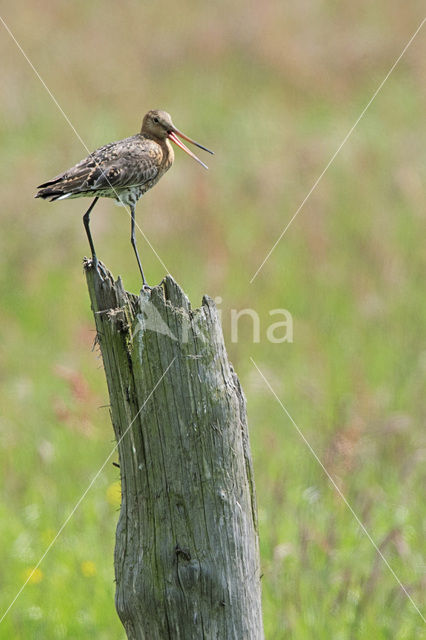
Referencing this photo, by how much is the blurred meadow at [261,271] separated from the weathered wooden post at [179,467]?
582 mm

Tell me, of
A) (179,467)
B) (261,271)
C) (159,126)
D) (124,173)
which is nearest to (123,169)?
(124,173)

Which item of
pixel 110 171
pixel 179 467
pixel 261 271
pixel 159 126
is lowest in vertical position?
pixel 179 467

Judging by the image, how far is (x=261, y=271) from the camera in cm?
996

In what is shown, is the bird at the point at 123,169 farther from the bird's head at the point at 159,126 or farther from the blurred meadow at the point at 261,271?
the blurred meadow at the point at 261,271

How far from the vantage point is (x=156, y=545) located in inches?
122

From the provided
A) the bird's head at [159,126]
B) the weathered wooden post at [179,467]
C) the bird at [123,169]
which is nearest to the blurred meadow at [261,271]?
the weathered wooden post at [179,467]

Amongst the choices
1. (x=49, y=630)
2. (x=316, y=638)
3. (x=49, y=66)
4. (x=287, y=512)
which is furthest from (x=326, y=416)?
(x=49, y=66)

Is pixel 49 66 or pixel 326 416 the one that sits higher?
pixel 49 66

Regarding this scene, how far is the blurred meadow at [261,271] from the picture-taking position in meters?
5.19

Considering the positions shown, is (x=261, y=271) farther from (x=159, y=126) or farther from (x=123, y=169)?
(x=123, y=169)

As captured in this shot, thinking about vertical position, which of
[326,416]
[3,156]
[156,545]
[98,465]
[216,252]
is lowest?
A: [156,545]

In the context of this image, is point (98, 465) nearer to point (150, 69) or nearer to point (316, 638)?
point (316, 638)

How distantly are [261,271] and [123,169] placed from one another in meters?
6.09

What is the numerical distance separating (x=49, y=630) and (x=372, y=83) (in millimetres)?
14088
